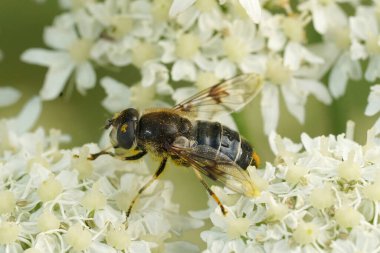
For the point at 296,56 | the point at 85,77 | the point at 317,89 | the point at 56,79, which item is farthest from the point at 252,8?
the point at 56,79

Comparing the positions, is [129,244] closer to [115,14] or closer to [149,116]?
[149,116]

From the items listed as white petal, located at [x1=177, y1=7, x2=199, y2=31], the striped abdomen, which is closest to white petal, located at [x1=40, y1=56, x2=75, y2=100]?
white petal, located at [x1=177, y1=7, x2=199, y2=31]

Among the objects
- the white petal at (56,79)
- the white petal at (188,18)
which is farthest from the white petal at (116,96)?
the white petal at (188,18)

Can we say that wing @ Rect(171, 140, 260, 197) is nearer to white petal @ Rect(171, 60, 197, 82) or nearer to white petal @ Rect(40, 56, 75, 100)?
white petal @ Rect(171, 60, 197, 82)

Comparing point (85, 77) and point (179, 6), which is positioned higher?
point (179, 6)

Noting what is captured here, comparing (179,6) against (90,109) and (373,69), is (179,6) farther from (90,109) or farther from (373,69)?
(90,109)
